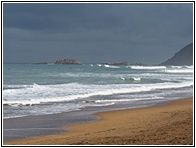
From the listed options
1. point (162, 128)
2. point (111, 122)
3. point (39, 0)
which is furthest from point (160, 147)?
point (111, 122)

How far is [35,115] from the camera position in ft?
45.1

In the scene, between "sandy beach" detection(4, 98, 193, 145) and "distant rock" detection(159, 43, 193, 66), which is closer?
"sandy beach" detection(4, 98, 193, 145)

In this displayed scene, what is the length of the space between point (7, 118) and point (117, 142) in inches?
238

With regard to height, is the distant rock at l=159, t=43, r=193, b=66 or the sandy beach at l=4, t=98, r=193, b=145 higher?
the distant rock at l=159, t=43, r=193, b=66

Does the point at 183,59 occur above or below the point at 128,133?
above

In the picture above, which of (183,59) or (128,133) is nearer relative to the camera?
(128,133)

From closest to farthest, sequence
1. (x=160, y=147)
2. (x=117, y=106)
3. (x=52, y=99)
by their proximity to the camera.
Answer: (x=160, y=147), (x=117, y=106), (x=52, y=99)

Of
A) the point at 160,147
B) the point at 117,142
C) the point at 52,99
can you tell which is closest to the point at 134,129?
the point at 117,142

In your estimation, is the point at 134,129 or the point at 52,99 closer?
the point at 134,129

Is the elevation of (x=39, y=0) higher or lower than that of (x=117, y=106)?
higher

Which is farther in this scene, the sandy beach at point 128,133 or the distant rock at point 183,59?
the distant rock at point 183,59

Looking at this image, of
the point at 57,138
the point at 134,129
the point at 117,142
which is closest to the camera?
the point at 117,142

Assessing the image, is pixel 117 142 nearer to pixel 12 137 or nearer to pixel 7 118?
pixel 12 137

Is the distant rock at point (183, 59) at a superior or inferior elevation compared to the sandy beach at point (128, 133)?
superior
